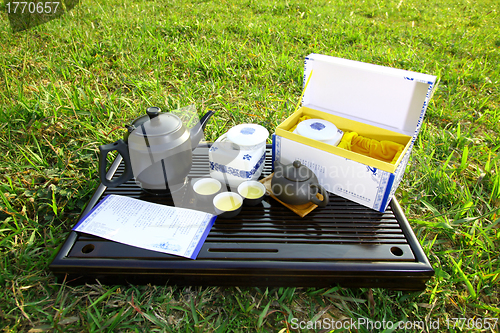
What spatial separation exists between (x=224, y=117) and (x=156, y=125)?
1.04 metres

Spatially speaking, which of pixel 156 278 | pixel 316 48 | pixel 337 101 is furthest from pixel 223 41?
pixel 156 278

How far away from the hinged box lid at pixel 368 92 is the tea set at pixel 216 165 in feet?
0.69

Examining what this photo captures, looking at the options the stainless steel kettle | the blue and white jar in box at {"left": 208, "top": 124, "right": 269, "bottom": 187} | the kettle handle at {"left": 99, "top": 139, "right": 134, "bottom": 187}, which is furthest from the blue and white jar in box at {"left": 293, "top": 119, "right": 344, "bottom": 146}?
the kettle handle at {"left": 99, "top": 139, "right": 134, "bottom": 187}

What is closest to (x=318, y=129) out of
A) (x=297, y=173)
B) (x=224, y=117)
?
(x=297, y=173)

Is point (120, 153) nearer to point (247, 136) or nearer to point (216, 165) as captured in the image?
point (216, 165)

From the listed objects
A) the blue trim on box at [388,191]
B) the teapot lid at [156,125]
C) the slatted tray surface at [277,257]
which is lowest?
the slatted tray surface at [277,257]

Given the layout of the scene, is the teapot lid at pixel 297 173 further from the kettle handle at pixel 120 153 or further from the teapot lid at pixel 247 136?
the kettle handle at pixel 120 153

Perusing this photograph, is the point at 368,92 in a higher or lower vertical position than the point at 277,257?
higher

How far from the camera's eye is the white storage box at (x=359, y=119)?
1.18 m

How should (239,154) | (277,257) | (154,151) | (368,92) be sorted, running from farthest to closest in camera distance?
1. (368,92)
2. (239,154)
3. (154,151)
4. (277,257)

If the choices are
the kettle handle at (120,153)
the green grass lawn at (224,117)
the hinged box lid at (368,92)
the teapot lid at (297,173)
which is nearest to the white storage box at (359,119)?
the hinged box lid at (368,92)

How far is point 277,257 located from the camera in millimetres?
1043

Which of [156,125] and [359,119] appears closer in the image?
[156,125]

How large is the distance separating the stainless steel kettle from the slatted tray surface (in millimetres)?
268
